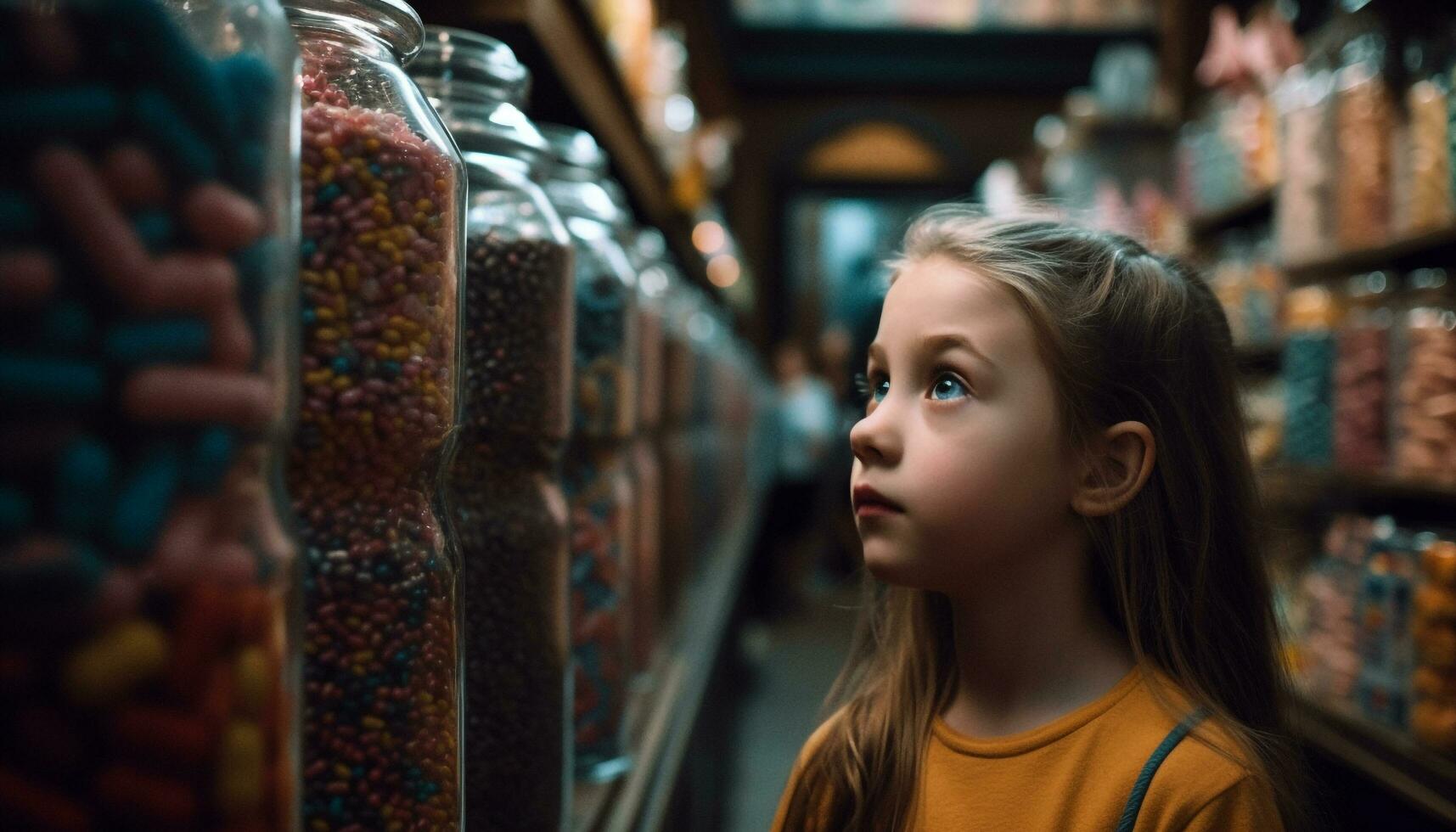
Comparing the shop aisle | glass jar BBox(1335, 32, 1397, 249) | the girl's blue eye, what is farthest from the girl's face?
glass jar BBox(1335, 32, 1397, 249)

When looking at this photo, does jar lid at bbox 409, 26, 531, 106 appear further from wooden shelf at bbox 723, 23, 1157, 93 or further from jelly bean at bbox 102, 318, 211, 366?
wooden shelf at bbox 723, 23, 1157, 93

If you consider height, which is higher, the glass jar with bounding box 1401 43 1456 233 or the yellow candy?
the glass jar with bounding box 1401 43 1456 233

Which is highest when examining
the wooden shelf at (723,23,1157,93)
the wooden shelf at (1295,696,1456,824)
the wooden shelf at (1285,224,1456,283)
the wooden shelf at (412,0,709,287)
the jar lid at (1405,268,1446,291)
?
the wooden shelf at (723,23,1157,93)

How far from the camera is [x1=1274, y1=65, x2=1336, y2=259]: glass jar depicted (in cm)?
212

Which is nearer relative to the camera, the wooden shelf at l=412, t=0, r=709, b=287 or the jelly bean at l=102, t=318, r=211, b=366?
the jelly bean at l=102, t=318, r=211, b=366

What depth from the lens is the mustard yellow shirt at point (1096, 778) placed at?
1.97ft

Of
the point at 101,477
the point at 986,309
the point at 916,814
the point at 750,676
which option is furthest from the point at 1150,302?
the point at 750,676

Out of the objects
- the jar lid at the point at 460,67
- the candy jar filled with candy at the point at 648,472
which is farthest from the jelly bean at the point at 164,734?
the candy jar filled with candy at the point at 648,472

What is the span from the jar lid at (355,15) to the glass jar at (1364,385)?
68.9 inches

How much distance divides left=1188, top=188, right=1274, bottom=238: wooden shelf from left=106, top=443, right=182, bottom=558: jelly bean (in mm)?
2656

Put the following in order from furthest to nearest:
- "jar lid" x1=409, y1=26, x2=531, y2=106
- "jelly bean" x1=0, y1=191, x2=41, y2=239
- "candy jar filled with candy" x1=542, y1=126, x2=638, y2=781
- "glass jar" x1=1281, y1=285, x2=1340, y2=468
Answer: "glass jar" x1=1281, y1=285, x2=1340, y2=468 → "candy jar filled with candy" x1=542, y1=126, x2=638, y2=781 → "jar lid" x1=409, y1=26, x2=531, y2=106 → "jelly bean" x1=0, y1=191, x2=41, y2=239

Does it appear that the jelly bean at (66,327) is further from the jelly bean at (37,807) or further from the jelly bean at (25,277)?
the jelly bean at (37,807)

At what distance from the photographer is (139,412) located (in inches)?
12.2

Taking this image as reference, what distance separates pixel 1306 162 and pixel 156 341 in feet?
7.67
